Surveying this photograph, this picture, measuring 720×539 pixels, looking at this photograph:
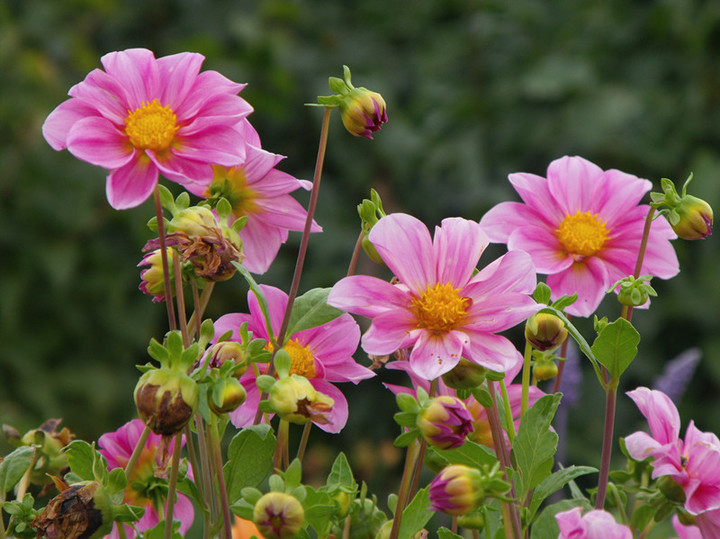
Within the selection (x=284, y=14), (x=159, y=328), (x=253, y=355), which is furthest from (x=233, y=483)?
(x=284, y=14)

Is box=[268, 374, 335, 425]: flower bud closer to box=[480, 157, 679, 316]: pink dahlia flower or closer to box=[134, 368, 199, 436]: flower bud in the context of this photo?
box=[134, 368, 199, 436]: flower bud

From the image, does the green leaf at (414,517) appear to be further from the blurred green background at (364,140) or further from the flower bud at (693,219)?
the blurred green background at (364,140)

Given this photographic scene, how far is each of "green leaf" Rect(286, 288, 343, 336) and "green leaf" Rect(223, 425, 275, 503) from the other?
0.04 m

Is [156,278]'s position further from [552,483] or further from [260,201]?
[552,483]

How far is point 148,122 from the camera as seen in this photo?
0.34 metres

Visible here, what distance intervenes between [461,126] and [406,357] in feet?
3.91

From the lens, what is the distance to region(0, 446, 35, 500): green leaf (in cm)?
34

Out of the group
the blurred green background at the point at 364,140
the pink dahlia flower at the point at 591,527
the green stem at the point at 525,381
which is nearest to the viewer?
the pink dahlia flower at the point at 591,527

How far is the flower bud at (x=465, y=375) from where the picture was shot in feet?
1.01

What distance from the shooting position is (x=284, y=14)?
1606 mm

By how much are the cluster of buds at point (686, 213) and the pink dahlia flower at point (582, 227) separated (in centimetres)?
3

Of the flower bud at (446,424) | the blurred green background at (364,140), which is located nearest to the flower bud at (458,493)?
the flower bud at (446,424)

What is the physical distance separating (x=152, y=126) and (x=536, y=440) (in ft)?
0.59

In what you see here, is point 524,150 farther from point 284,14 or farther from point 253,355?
point 253,355
